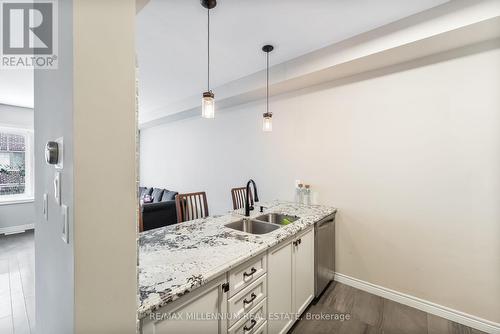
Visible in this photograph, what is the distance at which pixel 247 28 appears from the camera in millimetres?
1967

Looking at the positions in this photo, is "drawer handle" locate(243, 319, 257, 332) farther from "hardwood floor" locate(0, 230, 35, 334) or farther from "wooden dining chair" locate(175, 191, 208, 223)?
"hardwood floor" locate(0, 230, 35, 334)

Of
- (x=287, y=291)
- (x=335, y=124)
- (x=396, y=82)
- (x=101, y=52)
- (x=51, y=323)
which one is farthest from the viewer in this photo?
(x=335, y=124)

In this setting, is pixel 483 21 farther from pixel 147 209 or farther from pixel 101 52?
pixel 147 209

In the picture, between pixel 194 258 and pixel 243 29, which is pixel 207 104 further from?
pixel 194 258

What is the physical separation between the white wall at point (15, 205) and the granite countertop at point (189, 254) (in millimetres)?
4910

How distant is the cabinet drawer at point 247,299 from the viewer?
3.89 feet

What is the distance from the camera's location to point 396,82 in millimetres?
2201

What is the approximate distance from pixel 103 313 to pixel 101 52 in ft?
2.53

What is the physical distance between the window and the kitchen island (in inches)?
197

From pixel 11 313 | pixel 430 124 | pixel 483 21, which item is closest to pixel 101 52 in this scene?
pixel 483 21

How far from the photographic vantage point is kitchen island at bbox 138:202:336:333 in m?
0.89

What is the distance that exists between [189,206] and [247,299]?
1.31 m

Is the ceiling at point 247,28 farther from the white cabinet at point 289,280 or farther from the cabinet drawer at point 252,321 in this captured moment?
the cabinet drawer at point 252,321

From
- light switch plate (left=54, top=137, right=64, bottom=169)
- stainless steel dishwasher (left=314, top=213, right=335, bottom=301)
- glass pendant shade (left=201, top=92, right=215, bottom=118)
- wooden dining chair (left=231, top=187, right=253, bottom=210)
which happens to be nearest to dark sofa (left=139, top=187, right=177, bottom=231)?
wooden dining chair (left=231, top=187, right=253, bottom=210)
